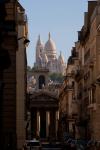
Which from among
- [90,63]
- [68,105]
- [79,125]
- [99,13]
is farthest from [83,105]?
[68,105]

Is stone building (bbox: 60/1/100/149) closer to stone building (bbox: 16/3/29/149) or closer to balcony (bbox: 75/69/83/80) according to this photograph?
balcony (bbox: 75/69/83/80)

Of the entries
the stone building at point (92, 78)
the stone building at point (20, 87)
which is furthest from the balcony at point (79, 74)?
the stone building at point (20, 87)

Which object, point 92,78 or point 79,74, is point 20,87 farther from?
point 79,74

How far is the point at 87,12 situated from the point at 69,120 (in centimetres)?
4096

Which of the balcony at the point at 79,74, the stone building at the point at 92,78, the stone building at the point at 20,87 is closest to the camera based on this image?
the stone building at the point at 20,87

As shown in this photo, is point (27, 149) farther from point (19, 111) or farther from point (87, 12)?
point (87, 12)

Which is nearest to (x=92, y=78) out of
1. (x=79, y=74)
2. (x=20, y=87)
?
(x=20, y=87)

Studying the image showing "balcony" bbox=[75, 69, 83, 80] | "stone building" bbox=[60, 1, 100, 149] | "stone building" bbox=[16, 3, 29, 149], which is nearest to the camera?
"stone building" bbox=[16, 3, 29, 149]

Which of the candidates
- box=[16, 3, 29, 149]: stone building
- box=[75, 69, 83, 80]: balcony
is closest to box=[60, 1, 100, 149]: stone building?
box=[75, 69, 83, 80]: balcony

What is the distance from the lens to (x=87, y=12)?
92.2 meters

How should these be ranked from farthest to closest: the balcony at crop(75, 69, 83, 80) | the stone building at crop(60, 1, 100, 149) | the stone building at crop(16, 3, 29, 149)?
the balcony at crop(75, 69, 83, 80) < the stone building at crop(60, 1, 100, 149) < the stone building at crop(16, 3, 29, 149)

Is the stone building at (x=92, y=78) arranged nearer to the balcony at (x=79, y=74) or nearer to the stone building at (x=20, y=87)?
the balcony at (x=79, y=74)

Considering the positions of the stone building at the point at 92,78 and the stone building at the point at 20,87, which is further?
the stone building at the point at 92,78

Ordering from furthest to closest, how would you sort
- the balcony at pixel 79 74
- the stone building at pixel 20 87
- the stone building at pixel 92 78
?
the balcony at pixel 79 74 < the stone building at pixel 92 78 < the stone building at pixel 20 87
